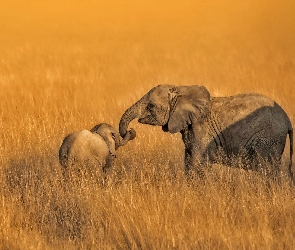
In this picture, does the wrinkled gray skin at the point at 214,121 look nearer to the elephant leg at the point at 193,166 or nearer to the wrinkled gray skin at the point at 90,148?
the elephant leg at the point at 193,166

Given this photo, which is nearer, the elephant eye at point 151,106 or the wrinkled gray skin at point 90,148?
the elephant eye at point 151,106

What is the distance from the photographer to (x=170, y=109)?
279 inches

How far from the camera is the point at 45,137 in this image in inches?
360

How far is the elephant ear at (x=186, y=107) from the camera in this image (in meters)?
7.02

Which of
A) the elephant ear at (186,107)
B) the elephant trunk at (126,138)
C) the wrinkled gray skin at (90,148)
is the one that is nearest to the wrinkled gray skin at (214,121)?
the elephant ear at (186,107)

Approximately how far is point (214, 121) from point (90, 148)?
128 cm

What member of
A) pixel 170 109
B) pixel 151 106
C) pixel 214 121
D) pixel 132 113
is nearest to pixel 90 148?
pixel 132 113

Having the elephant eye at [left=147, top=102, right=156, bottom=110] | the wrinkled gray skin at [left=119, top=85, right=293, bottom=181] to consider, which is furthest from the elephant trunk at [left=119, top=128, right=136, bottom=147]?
the elephant eye at [left=147, top=102, right=156, bottom=110]

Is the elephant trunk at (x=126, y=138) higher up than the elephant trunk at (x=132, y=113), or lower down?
lower down

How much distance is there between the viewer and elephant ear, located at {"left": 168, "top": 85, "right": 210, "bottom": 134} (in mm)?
7020

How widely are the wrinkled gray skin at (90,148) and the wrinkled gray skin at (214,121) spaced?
348mm

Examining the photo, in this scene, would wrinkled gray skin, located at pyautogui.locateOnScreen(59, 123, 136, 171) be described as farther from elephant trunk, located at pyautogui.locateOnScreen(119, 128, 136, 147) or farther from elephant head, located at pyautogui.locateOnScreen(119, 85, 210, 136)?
elephant head, located at pyautogui.locateOnScreen(119, 85, 210, 136)

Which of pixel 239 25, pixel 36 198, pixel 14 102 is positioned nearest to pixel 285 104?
pixel 14 102

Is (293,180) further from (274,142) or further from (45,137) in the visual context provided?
(45,137)
